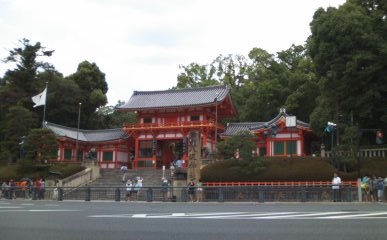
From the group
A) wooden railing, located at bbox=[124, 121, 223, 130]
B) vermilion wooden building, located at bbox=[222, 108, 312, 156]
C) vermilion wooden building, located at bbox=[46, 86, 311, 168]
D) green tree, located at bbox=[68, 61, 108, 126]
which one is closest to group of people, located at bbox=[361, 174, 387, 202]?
vermilion wooden building, located at bbox=[222, 108, 312, 156]

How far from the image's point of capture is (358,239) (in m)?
8.50

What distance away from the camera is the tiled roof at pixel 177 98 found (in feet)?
163

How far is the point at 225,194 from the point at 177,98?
27.0 m

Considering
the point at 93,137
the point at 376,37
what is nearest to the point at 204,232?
the point at 376,37

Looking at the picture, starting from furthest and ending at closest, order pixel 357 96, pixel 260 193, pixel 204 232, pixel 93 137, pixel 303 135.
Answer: pixel 93 137
pixel 303 135
pixel 357 96
pixel 260 193
pixel 204 232

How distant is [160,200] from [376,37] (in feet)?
63.6

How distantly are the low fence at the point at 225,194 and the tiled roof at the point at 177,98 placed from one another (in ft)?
70.2

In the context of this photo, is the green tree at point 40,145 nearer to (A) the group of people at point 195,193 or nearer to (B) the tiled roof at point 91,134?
(B) the tiled roof at point 91,134

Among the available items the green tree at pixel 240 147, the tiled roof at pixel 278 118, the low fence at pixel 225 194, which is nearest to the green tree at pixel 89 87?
the tiled roof at pixel 278 118

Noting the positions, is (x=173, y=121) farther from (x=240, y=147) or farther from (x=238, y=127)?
(x=240, y=147)

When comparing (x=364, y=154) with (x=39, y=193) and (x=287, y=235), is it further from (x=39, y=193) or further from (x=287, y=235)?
(x=287, y=235)

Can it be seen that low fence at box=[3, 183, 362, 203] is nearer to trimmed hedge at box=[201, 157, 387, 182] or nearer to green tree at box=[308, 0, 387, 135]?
trimmed hedge at box=[201, 157, 387, 182]

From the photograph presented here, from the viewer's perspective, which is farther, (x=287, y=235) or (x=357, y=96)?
(x=357, y=96)

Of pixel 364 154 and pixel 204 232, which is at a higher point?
pixel 364 154
